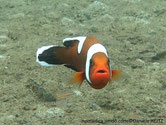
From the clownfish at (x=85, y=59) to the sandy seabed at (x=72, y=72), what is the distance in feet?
1.00

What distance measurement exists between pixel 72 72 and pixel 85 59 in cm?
172

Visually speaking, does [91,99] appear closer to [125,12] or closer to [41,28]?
[41,28]

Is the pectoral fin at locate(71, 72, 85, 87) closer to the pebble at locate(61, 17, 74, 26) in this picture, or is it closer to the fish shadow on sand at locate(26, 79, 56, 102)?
the fish shadow on sand at locate(26, 79, 56, 102)

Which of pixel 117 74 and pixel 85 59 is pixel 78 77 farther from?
pixel 117 74

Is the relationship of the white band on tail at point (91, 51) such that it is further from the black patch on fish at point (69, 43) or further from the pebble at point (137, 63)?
the pebble at point (137, 63)

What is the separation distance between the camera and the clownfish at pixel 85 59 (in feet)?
6.39

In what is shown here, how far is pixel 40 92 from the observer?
3.41 m

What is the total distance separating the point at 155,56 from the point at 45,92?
160cm

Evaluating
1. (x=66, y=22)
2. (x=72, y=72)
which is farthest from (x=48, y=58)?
(x=66, y=22)

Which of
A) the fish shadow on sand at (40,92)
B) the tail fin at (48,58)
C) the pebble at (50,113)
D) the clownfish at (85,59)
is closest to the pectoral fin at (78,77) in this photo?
the clownfish at (85,59)

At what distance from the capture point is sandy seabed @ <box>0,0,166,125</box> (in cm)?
306

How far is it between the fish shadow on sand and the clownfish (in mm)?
988

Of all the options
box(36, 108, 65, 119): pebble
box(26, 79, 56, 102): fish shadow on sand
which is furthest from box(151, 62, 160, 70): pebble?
box(36, 108, 65, 119): pebble

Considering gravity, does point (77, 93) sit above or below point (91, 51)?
below
